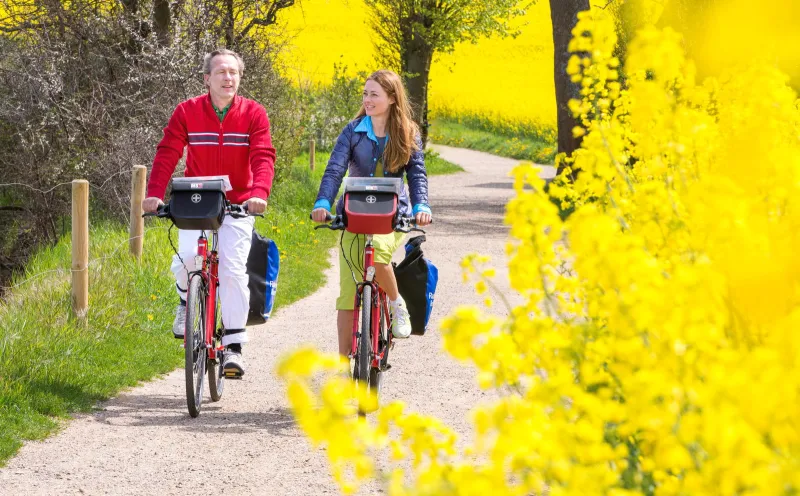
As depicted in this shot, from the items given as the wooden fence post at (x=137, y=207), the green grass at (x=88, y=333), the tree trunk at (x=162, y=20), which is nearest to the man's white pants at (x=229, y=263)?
the green grass at (x=88, y=333)

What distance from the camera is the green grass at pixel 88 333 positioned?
6184 mm

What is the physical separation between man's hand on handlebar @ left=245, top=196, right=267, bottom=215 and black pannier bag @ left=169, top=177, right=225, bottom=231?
183 mm

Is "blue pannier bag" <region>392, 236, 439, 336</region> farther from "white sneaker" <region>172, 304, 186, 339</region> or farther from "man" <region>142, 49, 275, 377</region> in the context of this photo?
"white sneaker" <region>172, 304, 186, 339</region>

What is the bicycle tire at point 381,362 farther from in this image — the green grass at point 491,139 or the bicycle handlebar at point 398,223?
the green grass at point 491,139

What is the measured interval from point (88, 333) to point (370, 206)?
276 cm

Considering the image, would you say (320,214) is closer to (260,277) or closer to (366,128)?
(366,128)

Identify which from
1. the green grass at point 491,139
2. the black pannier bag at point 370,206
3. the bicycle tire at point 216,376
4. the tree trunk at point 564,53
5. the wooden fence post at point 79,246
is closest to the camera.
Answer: the black pannier bag at point 370,206

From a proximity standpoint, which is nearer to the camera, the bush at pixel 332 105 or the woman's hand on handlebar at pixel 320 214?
the woman's hand on handlebar at pixel 320 214

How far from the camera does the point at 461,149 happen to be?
1583 inches

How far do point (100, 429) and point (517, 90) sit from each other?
44.8 m

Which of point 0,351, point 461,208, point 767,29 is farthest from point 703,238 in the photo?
point 461,208

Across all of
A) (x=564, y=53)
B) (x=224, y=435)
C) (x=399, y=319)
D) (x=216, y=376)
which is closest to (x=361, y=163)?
(x=399, y=319)

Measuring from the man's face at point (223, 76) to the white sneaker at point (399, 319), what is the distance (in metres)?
1.52

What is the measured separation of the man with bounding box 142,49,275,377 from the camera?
6371 mm
